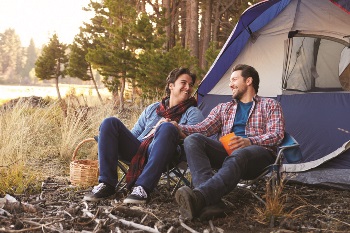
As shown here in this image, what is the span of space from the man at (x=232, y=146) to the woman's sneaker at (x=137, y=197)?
0.38 m

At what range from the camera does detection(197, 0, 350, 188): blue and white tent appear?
13.8 feet

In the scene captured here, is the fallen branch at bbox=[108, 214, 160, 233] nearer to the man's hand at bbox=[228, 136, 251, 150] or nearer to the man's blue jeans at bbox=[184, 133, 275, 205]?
the man's blue jeans at bbox=[184, 133, 275, 205]

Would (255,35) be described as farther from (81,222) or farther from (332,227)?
(81,222)

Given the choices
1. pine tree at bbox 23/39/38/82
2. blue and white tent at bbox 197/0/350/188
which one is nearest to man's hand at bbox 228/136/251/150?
blue and white tent at bbox 197/0/350/188

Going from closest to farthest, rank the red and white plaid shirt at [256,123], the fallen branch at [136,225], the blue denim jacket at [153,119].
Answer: the fallen branch at [136,225]
the red and white plaid shirt at [256,123]
the blue denim jacket at [153,119]

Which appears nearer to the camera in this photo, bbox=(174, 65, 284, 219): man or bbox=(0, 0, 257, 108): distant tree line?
bbox=(174, 65, 284, 219): man

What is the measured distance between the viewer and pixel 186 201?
2395 mm

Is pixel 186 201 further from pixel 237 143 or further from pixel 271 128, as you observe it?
pixel 271 128

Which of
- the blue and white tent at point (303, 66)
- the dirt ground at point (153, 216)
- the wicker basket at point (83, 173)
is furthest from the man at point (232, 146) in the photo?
the blue and white tent at point (303, 66)

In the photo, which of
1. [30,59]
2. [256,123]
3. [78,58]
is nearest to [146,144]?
[256,123]

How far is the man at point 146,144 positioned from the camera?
2928 mm

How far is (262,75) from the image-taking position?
4.75 m

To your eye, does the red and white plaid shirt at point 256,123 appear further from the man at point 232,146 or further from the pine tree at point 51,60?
the pine tree at point 51,60

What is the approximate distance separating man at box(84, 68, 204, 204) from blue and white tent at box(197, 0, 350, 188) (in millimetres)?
1344
